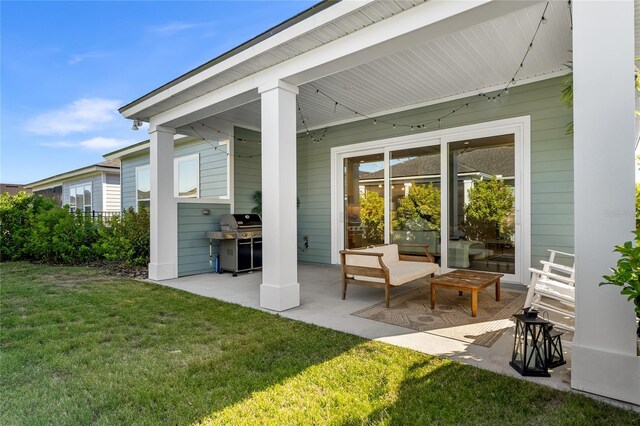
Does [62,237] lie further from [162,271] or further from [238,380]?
[238,380]

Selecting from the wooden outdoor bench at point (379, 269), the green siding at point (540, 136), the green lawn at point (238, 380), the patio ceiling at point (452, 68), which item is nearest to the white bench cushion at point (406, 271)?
the wooden outdoor bench at point (379, 269)

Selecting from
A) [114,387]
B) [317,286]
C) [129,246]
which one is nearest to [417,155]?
[317,286]

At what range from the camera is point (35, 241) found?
306 inches

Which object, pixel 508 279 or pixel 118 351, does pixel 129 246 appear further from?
pixel 508 279

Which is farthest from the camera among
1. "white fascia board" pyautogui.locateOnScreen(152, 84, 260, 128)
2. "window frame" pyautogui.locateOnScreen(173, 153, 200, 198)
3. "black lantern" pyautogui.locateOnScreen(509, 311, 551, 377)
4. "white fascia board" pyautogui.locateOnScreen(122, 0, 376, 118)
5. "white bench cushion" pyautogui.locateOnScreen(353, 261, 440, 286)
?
"window frame" pyautogui.locateOnScreen(173, 153, 200, 198)

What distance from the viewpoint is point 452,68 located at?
467 centimetres

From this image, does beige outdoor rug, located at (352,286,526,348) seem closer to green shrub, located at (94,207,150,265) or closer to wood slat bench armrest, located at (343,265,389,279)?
wood slat bench armrest, located at (343,265,389,279)

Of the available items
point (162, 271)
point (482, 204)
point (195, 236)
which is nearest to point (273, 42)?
point (482, 204)

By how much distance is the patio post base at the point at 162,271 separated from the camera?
604 cm

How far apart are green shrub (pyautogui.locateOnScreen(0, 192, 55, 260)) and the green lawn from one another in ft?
18.9

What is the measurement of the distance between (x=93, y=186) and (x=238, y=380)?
50.6 feet

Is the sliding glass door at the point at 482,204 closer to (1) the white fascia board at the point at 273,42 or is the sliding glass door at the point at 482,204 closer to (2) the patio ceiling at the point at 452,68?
(2) the patio ceiling at the point at 452,68

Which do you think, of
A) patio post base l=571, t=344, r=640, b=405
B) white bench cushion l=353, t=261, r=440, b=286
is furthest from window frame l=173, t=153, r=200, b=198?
patio post base l=571, t=344, r=640, b=405

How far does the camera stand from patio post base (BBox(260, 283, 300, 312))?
4.09 m
